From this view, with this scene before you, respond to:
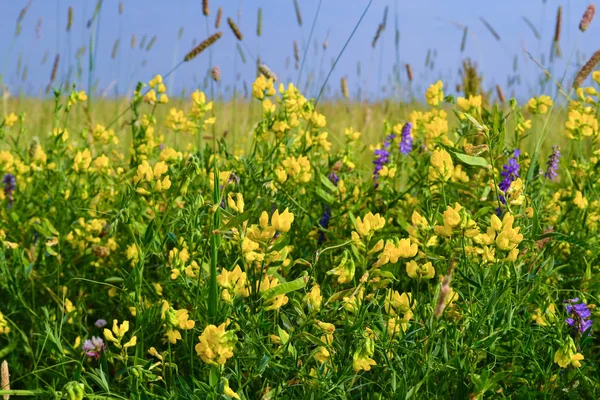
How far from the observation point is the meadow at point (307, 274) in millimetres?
1234

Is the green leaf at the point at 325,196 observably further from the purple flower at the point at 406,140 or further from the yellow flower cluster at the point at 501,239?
the yellow flower cluster at the point at 501,239

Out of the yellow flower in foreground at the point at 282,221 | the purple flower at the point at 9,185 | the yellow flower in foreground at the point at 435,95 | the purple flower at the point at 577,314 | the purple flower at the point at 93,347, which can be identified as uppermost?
the yellow flower in foreground at the point at 435,95

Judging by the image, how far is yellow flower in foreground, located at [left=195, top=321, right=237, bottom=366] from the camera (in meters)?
1.13

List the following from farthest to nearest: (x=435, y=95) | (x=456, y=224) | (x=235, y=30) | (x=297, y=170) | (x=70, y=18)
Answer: (x=70, y=18)
(x=235, y=30)
(x=435, y=95)
(x=297, y=170)
(x=456, y=224)

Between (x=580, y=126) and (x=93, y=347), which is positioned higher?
(x=580, y=126)

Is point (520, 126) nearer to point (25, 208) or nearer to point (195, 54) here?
point (195, 54)

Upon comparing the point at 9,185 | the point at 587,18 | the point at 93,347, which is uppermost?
the point at 587,18

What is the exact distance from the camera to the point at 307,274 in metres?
1.22

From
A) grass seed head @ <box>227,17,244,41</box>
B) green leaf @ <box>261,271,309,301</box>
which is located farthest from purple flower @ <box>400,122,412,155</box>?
green leaf @ <box>261,271,309,301</box>

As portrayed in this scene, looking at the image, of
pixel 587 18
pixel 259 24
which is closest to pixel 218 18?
pixel 259 24

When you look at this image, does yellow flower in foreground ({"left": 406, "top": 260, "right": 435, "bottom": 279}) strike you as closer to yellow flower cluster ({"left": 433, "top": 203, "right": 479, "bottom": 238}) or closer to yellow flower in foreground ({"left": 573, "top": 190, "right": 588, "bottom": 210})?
yellow flower cluster ({"left": 433, "top": 203, "right": 479, "bottom": 238})

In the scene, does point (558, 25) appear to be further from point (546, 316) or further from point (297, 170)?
point (546, 316)

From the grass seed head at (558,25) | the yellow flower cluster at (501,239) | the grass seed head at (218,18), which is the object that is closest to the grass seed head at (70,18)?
the grass seed head at (218,18)

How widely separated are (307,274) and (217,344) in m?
0.19
